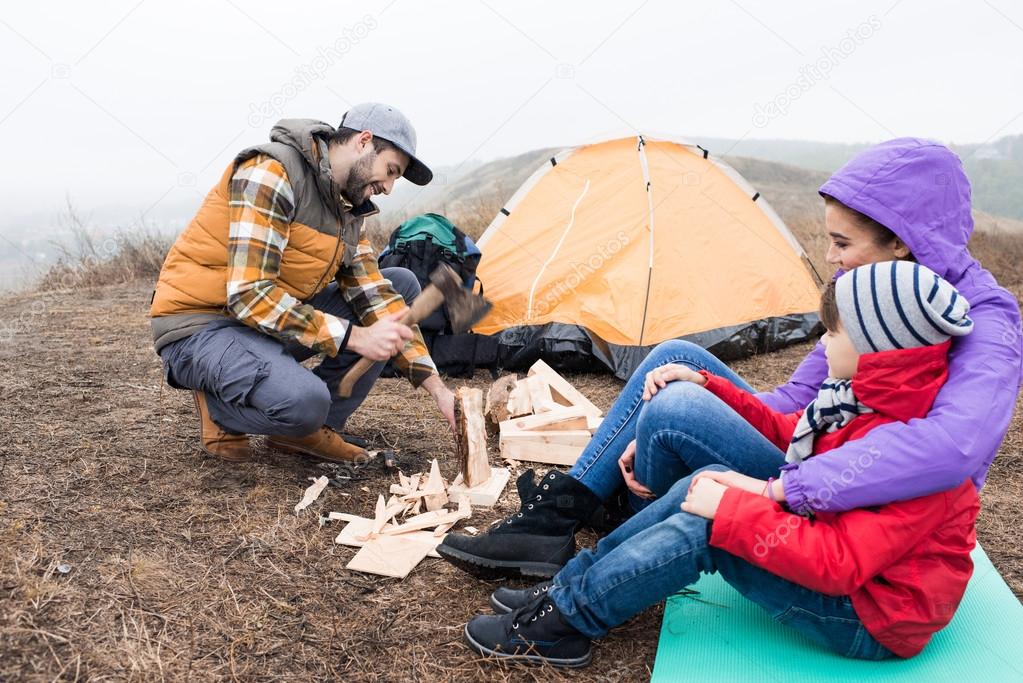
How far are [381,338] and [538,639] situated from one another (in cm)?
127

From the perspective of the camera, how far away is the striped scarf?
6.07ft

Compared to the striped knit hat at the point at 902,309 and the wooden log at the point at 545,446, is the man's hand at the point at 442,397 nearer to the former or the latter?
the wooden log at the point at 545,446

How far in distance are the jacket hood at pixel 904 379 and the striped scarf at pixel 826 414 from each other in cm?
7

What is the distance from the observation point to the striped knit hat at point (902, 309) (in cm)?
171

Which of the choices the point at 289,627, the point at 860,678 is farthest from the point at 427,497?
the point at 860,678

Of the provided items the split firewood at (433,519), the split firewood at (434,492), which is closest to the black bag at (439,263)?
the split firewood at (434,492)

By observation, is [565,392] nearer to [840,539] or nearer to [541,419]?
[541,419]

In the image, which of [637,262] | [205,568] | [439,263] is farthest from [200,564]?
[637,262]

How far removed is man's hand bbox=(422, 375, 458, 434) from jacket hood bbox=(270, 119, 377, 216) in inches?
31.3

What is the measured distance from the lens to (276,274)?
297cm

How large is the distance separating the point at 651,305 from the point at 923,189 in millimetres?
2928

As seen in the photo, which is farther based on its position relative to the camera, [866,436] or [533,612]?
[533,612]

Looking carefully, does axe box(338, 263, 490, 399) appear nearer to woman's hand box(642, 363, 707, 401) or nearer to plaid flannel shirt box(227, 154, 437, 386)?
plaid flannel shirt box(227, 154, 437, 386)

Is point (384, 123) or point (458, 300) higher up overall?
point (384, 123)
